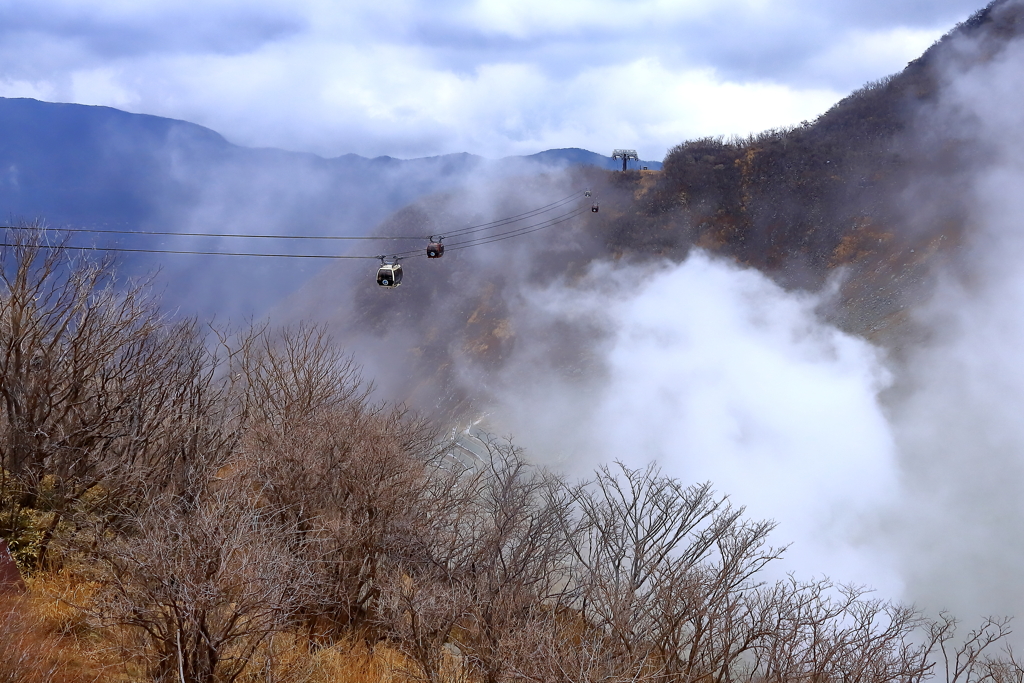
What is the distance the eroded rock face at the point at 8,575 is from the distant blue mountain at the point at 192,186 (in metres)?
60.8

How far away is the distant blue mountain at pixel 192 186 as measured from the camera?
77.4 meters

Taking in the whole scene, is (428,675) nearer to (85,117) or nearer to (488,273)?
(488,273)

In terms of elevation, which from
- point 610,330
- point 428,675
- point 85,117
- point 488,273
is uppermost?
point 85,117

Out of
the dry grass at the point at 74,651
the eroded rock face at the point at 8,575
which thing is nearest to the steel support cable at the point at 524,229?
the dry grass at the point at 74,651

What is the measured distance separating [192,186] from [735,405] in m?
87.8

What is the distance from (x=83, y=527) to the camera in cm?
1291

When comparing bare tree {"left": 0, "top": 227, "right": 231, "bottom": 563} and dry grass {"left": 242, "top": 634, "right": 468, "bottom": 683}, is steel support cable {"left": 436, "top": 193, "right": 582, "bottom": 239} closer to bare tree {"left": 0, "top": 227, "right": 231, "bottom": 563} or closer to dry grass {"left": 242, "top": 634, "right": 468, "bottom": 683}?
bare tree {"left": 0, "top": 227, "right": 231, "bottom": 563}

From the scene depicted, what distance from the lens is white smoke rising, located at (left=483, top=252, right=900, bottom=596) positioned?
2556 cm

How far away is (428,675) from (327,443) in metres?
5.52

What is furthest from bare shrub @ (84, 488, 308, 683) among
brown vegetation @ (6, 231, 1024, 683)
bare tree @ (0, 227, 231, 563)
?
bare tree @ (0, 227, 231, 563)

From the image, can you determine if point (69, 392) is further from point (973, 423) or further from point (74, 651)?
point (973, 423)

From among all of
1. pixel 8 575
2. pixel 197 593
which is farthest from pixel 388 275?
pixel 197 593

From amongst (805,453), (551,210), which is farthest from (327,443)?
(551,210)

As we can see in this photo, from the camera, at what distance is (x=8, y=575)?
10.6m
